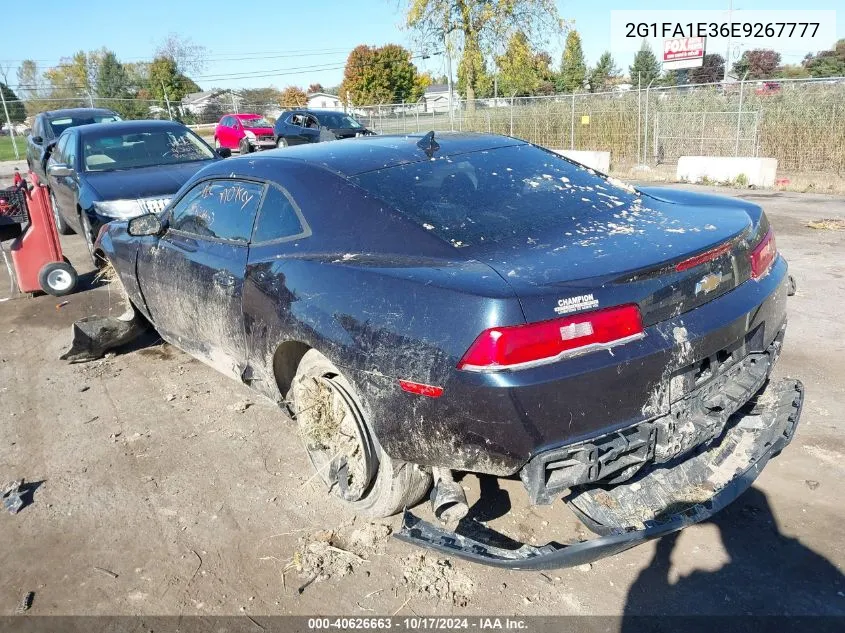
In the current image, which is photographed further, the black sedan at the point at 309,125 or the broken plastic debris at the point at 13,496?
the black sedan at the point at 309,125

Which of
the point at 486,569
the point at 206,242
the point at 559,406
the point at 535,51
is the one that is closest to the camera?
the point at 559,406

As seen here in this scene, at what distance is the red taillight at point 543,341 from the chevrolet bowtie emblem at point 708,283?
43 centimetres

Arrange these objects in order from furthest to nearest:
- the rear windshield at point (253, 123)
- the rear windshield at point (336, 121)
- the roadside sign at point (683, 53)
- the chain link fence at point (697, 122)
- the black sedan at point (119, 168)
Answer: the roadside sign at point (683, 53), the rear windshield at point (253, 123), the rear windshield at point (336, 121), the chain link fence at point (697, 122), the black sedan at point (119, 168)

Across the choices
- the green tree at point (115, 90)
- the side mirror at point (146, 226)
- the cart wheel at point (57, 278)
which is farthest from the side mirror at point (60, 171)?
the green tree at point (115, 90)

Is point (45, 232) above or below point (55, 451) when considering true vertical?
above

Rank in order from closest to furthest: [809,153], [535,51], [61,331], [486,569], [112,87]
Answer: [486,569] < [61,331] < [809,153] < [535,51] < [112,87]

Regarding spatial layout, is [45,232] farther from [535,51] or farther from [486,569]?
[535,51]

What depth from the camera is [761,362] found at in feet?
9.65

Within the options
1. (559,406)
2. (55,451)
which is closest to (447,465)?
(559,406)

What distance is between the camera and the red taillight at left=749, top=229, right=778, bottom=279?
2922 mm

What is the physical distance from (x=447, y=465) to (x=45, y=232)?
6261 mm

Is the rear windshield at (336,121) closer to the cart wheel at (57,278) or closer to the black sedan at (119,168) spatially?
the black sedan at (119,168)

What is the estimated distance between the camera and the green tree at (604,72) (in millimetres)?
58156

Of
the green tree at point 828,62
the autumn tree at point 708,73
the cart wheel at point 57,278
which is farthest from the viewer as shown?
the autumn tree at point 708,73
